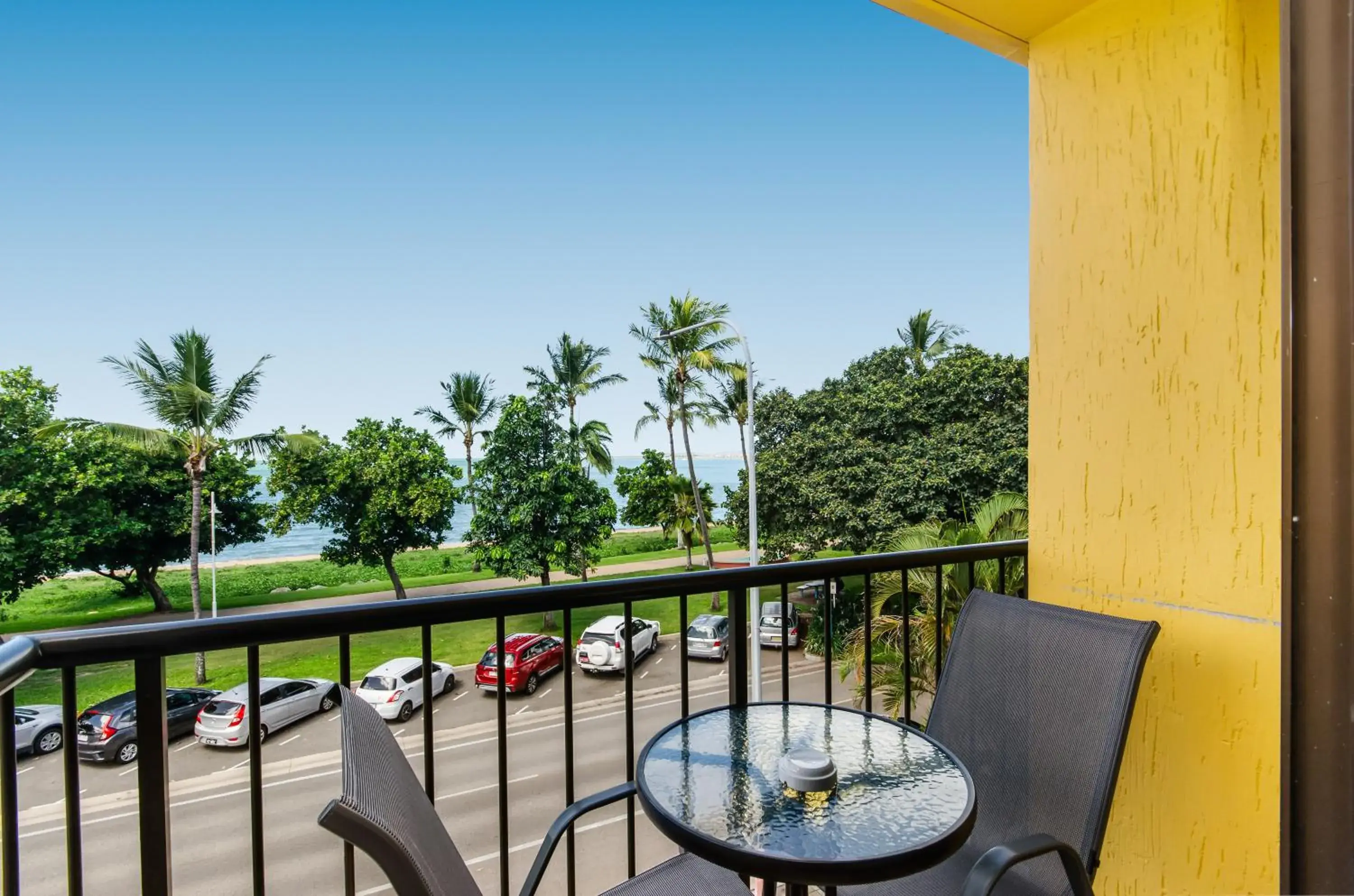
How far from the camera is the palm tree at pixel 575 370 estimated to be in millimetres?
18844

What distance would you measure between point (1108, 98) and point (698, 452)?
17.5 metres

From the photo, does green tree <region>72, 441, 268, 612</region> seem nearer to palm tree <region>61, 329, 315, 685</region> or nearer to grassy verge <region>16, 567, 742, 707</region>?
palm tree <region>61, 329, 315, 685</region>

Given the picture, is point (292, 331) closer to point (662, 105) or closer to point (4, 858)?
point (662, 105)

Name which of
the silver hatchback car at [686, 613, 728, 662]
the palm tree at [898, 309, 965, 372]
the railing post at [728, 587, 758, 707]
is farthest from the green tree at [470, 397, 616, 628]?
the railing post at [728, 587, 758, 707]

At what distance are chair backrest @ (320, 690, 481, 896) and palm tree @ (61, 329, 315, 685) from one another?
56.0 ft

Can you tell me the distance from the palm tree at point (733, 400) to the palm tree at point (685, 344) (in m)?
0.65

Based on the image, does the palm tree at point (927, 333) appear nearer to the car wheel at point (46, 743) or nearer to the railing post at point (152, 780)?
the railing post at point (152, 780)

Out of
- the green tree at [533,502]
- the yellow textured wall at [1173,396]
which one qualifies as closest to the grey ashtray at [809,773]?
the yellow textured wall at [1173,396]

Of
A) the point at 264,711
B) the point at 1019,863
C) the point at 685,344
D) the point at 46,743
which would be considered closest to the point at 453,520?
the point at 685,344

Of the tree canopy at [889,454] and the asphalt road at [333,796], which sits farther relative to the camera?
the tree canopy at [889,454]

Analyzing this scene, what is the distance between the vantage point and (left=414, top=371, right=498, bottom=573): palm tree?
20.8 meters

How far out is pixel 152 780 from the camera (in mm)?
1130

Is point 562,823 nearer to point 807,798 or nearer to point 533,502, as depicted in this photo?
point 807,798

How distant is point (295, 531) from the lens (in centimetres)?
2258
